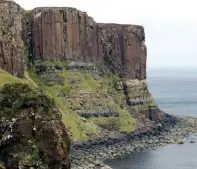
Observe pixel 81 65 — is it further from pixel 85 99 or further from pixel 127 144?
pixel 127 144

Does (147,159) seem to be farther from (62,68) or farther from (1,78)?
(62,68)

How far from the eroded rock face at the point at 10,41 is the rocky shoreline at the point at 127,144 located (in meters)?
26.4

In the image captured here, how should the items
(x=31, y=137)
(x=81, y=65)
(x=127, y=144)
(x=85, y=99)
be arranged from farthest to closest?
(x=81, y=65)
(x=85, y=99)
(x=127, y=144)
(x=31, y=137)

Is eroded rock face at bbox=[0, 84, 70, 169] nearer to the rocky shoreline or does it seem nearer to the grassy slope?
the rocky shoreline

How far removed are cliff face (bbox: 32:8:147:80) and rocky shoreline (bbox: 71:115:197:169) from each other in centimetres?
2252

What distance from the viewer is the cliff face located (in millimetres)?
143000

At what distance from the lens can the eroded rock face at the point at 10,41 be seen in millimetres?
122162

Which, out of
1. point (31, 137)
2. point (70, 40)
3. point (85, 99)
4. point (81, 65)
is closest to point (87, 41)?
point (70, 40)

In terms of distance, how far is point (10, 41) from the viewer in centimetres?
12269

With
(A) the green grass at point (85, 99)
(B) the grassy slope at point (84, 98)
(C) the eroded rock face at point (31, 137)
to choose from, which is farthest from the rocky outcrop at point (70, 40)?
(C) the eroded rock face at point (31, 137)

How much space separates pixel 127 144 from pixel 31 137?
94.5 meters

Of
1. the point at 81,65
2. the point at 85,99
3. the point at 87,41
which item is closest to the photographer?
the point at 85,99

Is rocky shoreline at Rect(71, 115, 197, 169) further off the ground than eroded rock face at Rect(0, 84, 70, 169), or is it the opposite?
eroded rock face at Rect(0, 84, 70, 169)

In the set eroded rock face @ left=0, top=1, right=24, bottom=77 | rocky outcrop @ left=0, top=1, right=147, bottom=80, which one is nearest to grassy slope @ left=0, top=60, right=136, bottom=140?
→ eroded rock face @ left=0, top=1, right=24, bottom=77
